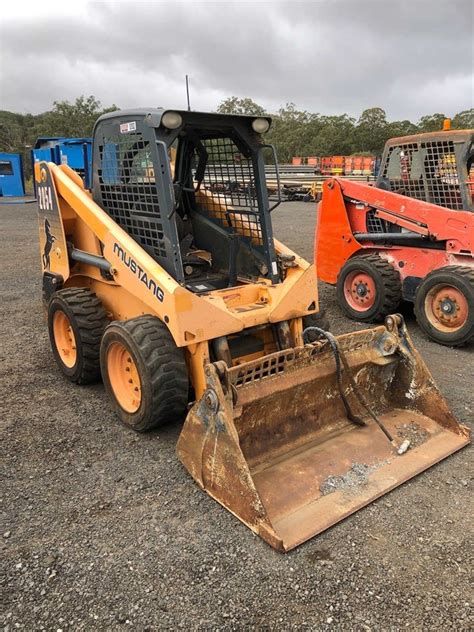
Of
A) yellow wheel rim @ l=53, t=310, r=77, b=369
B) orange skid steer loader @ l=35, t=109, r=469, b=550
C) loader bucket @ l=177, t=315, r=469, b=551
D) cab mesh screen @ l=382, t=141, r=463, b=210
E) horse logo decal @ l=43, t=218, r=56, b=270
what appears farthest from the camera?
cab mesh screen @ l=382, t=141, r=463, b=210

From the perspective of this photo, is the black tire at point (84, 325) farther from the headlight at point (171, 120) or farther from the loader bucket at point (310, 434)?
the headlight at point (171, 120)

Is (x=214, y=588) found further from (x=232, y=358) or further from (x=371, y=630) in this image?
(x=232, y=358)

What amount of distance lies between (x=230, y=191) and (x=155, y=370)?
1.82 meters

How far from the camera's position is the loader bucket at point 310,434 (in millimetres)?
2902

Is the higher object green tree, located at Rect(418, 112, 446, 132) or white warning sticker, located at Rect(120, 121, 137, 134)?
green tree, located at Rect(418, 112, 446, 132)

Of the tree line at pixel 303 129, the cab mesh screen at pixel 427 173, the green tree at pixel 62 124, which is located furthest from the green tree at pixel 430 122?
the cab mesh screen at pixel 427 173

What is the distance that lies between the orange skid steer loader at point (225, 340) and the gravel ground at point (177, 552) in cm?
14

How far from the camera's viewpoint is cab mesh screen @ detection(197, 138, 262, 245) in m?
4.34

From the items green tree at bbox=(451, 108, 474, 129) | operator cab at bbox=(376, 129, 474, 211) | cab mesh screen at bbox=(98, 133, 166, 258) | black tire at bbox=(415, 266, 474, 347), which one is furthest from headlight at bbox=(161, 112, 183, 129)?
green tree at bbox=(451, 108, 474, 129)

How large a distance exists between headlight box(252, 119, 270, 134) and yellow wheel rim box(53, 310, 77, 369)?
2348 mm

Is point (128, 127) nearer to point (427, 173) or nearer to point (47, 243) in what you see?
point (47, 243)

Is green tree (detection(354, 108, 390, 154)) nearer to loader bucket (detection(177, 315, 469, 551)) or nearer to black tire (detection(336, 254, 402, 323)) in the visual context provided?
black tire (detection(336, 254, 402, 323))

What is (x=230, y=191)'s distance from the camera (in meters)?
4.52

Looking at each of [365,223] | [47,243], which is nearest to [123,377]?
[47,243]
